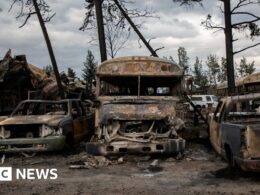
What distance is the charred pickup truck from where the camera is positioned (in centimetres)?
1002

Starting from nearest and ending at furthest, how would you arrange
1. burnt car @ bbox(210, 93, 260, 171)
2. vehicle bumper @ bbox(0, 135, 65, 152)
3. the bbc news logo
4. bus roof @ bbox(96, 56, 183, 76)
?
burnt car @ bbox(210, 93, 260, 171) → the bbc news logo → vehicle bumper @ bbox(0, 135, 65, 152) → bus roof @ bbox(96, 56, 183, 76)

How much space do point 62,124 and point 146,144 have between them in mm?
2477

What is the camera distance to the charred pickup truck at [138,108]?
10016mm

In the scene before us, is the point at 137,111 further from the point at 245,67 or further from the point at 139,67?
the point at 245,67

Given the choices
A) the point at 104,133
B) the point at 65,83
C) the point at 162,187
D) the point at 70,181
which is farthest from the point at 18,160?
the point at 65,83

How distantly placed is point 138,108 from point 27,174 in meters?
3.14

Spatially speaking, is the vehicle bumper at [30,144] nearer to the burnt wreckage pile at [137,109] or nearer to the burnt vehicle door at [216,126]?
the burnt wreckage pile at [137,109]

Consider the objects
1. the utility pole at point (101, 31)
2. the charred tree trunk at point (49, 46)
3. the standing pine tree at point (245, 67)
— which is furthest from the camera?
the standing pine tree at point (245, 67)

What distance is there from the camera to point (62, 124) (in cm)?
1124

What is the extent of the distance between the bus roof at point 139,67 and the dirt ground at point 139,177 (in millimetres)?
2349

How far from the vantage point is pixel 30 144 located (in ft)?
35.5

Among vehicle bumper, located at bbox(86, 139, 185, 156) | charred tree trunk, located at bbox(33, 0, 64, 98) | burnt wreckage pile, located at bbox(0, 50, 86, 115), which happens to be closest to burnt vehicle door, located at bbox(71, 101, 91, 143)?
vehicle bumper, located at bbox(86, 139, 185, 156)

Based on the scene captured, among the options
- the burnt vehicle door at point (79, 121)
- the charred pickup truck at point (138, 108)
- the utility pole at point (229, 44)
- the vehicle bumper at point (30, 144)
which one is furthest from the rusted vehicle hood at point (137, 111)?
the utility pole at point (229, 44)

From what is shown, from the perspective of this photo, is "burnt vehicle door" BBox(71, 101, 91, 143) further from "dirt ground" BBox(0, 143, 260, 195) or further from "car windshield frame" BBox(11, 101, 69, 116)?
"dirt ground" BBox(0, 143, 260, 195)
